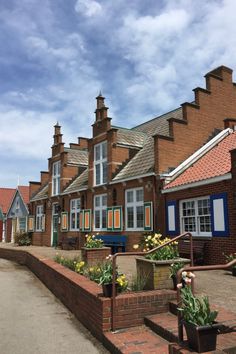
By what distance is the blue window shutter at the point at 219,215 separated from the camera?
436 inches

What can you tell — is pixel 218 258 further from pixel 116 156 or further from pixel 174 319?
pixel 116 156

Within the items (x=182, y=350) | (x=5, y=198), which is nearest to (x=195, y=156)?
(x=182, y=350)

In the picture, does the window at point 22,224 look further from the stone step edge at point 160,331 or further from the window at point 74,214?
the stone step edge at point 160,331

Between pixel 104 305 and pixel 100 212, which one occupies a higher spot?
pixel 100 212

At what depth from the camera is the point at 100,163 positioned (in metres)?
20.1

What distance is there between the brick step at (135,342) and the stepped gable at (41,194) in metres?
22.9

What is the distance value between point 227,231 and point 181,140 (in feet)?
20.3

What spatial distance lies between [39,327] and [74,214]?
16.9m

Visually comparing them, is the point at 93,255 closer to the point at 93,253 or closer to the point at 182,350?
the point at 93,253

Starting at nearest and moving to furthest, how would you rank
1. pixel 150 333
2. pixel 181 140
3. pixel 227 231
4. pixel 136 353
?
pixel 136 353 → pixel 150 333 → pixel 227 231 → pixel 181 140

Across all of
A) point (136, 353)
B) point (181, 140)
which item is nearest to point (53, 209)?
point (181, 140)

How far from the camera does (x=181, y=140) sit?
1605 centimetres

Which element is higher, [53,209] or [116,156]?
[116,156]

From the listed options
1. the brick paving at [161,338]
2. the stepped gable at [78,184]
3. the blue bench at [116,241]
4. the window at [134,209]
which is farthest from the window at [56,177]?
the brick paving at [161,338]
